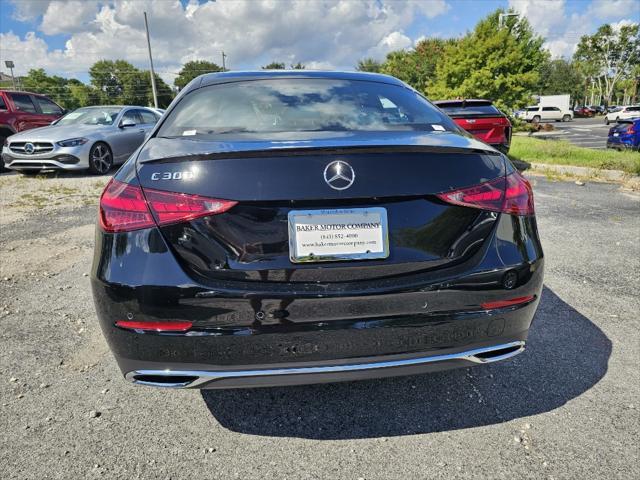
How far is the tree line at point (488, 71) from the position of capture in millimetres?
22328

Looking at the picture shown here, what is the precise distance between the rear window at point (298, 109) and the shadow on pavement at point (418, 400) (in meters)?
1.30

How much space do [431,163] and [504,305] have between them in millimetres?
634

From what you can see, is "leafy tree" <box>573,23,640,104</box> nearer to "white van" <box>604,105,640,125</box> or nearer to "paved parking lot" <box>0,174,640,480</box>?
"white van" <box>604,105,640,125</box>

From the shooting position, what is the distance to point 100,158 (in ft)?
31.8

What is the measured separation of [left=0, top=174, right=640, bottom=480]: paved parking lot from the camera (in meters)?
1.83

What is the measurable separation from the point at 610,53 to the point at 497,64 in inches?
2654

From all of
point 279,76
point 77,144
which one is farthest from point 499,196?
point 77,144

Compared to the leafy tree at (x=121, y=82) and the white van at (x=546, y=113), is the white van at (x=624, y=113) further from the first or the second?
the leafy tree at (x=121, y=82)

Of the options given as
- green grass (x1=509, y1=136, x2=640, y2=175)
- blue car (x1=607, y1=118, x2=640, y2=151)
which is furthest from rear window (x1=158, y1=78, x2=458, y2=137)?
blue car (x1=607, y1=118, x2=640, y2=151)

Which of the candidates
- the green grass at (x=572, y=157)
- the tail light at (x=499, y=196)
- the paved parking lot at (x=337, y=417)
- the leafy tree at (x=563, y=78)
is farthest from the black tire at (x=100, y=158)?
the leafy tree at (x=563, y=78)

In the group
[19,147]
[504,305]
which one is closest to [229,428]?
[504,305]

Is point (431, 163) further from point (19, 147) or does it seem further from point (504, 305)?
point (19, 147)

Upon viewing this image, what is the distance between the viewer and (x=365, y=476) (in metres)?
1.78

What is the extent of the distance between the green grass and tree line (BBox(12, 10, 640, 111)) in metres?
10.6
